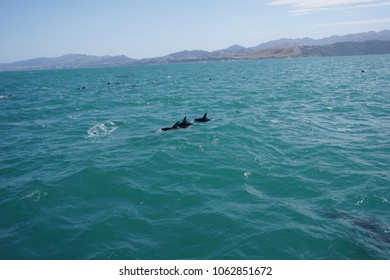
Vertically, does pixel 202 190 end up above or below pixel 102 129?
below

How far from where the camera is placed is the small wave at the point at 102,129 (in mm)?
29663

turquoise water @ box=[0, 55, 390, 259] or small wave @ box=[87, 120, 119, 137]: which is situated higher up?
small wave @ box=[87, 120, 119, 137]

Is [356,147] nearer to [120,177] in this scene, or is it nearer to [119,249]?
[120,177]

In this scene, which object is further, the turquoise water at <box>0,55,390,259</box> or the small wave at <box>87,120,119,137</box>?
the small wave at <box>87,120,119,137</box>

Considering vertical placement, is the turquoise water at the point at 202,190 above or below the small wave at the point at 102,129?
below

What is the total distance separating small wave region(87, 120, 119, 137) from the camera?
2966 cm

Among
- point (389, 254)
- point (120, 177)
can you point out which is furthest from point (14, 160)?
point (389, 254)

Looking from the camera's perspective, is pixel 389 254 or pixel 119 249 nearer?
pixel 389 254

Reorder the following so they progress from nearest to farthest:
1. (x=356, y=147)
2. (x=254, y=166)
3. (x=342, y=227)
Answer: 1. (x=342, y=227)
2. (x=254, y=166)
3. (x=356, y=147)

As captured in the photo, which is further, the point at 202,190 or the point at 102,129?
the point at 102,129

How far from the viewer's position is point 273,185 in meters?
17.2

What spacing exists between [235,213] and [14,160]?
58.3 ft

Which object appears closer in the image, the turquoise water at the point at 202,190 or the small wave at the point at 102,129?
the turquoise water at the point at 202,190

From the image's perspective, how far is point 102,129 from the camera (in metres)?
31.4
